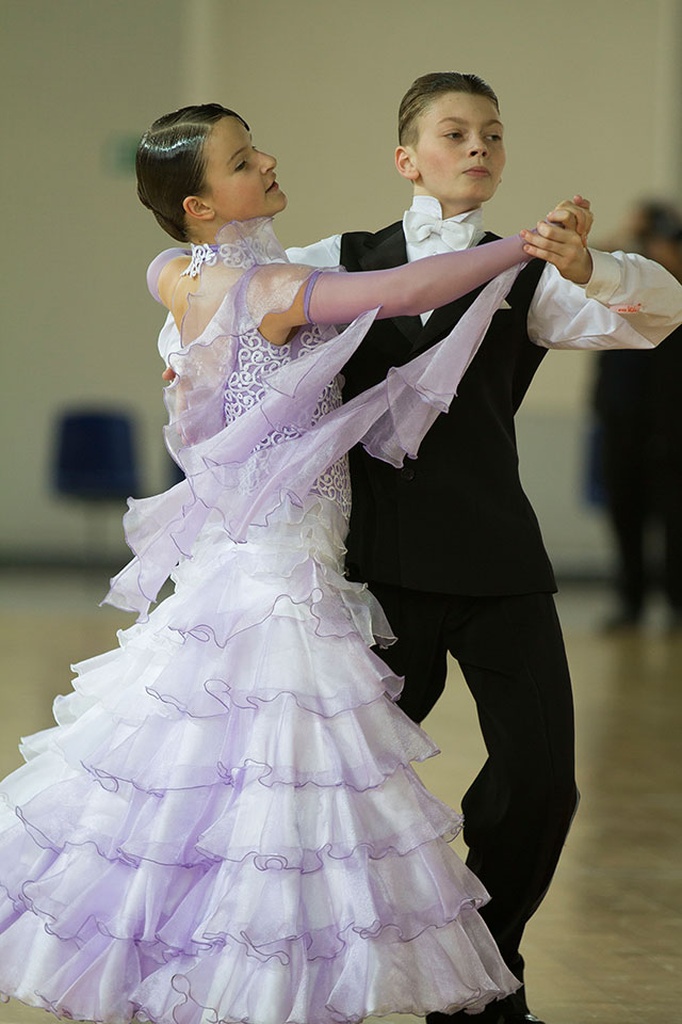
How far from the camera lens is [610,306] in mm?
2686

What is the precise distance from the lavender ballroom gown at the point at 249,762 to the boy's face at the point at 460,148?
0.85 ft

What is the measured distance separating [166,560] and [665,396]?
23.4 feet

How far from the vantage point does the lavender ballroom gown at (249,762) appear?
245 cm

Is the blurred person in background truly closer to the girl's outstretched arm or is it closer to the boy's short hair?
the boy's short hair

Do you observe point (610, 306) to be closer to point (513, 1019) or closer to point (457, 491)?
point (457, 491)

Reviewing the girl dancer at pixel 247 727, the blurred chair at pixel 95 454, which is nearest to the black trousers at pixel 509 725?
the girl dancer at pixel 247 727

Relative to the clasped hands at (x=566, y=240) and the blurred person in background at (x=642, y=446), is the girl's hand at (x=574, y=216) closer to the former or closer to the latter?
the clasped hands at (x=566, y=240)

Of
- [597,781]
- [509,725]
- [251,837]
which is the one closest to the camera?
[251,837]

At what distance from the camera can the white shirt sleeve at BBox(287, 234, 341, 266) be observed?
3.02 metres

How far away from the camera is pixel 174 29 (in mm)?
11133

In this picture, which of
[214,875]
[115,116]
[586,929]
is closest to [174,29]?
[115,116]

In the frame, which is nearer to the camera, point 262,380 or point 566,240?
point 566,240

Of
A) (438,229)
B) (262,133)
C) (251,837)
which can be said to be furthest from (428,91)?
(262,133)

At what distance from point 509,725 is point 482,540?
0.32m
